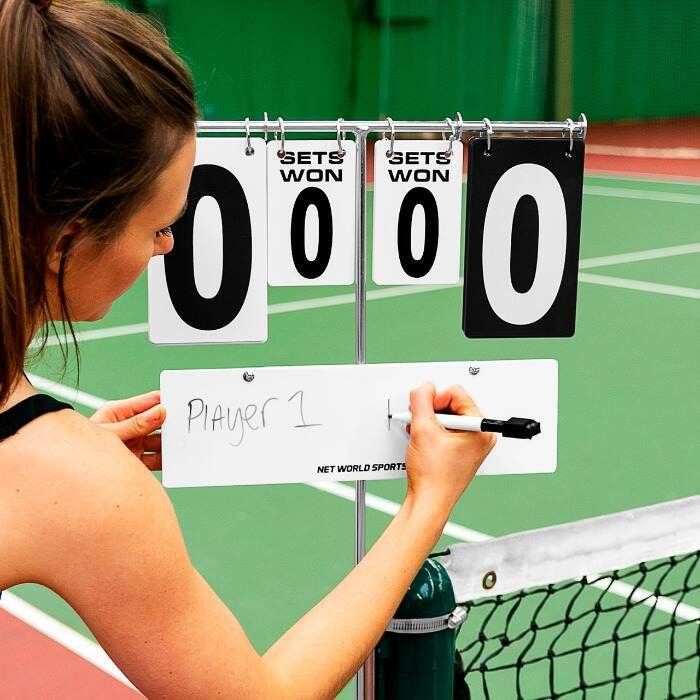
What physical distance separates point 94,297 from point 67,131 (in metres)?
0.15

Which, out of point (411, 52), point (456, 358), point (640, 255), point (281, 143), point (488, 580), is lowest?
point (456, 358)

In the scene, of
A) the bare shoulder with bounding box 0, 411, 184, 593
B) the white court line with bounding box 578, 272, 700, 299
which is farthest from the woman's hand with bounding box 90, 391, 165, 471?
the white court line with bounding box 578, 272, 700, 299

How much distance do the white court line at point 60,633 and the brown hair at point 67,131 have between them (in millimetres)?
1545

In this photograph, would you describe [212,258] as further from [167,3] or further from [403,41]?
[403,41]

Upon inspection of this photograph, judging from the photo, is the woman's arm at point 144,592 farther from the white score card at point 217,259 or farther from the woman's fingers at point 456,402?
the white score card at point 217,259

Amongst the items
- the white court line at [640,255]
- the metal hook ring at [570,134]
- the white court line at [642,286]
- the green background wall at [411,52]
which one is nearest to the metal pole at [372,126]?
the metal hook ring at [570,134]

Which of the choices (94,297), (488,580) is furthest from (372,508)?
(94,297)

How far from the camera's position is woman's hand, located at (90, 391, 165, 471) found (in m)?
1.06

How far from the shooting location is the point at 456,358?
4.37m

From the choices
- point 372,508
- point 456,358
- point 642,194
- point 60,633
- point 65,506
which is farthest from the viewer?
point 642,194

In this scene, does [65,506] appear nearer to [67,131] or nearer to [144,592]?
[144,592]

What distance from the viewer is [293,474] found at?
1098 millimetres

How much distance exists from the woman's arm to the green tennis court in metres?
0.03

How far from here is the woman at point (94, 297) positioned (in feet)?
2.47
